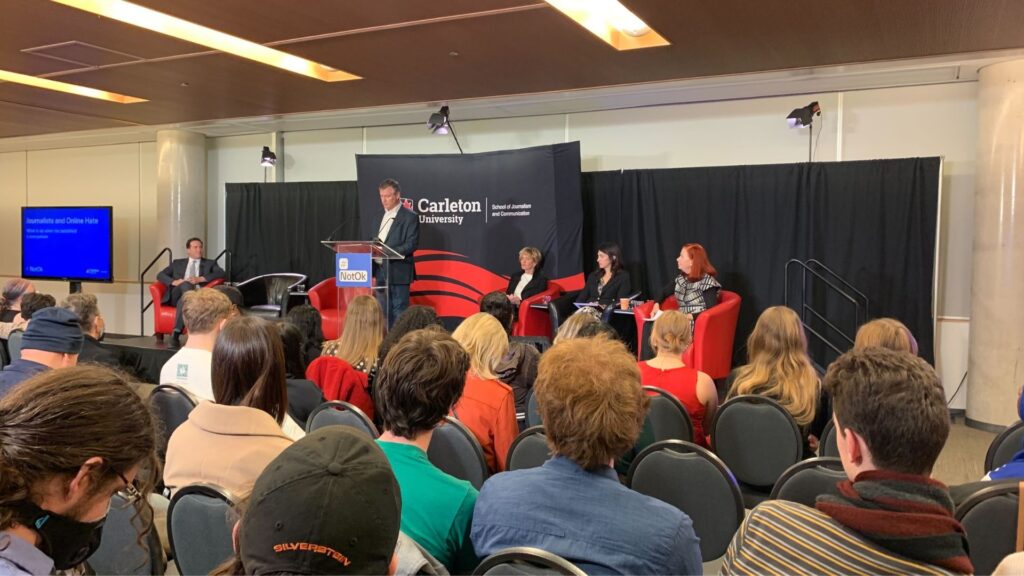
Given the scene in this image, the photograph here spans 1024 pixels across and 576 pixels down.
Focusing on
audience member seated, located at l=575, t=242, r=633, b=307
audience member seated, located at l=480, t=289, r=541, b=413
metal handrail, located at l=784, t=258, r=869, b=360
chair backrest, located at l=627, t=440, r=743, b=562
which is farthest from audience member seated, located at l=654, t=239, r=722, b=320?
chair backrest, located at l=627, t=440, r=743, b=562

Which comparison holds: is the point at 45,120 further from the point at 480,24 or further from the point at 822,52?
the point at 822,52

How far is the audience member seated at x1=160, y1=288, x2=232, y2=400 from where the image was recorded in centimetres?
343

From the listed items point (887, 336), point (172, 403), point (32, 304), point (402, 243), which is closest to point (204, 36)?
point (32, 304)

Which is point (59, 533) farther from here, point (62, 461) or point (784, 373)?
point (784, 373)

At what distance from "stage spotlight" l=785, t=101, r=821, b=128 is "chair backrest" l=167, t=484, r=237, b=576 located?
21.1ft

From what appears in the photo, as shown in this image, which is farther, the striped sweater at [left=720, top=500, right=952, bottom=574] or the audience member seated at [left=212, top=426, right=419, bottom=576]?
the striped sweater at [left=720, top=500, right=952, bottom=574]

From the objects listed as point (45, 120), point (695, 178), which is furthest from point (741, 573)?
point (45, 120)

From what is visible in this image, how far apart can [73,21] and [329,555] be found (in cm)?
520

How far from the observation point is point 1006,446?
2768 millimetres

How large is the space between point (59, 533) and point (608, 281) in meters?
6.53

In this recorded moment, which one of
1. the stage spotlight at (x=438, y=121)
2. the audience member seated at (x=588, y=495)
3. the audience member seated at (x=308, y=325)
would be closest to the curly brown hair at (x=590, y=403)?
the audience member seated at (x=588, y=495)

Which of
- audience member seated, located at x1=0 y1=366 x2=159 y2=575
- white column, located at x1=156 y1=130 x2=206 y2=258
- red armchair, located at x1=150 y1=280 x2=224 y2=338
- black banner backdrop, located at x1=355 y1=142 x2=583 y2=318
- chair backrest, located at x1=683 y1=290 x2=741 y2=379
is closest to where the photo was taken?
audience member seated, located at x1=0 y1=366 x2=159 y2=575

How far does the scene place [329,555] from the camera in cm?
97

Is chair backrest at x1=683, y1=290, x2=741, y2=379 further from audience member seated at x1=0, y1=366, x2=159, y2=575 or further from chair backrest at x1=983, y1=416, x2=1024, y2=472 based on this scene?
audience member seated at x1=0, y1=366, x2=159, y2=575
